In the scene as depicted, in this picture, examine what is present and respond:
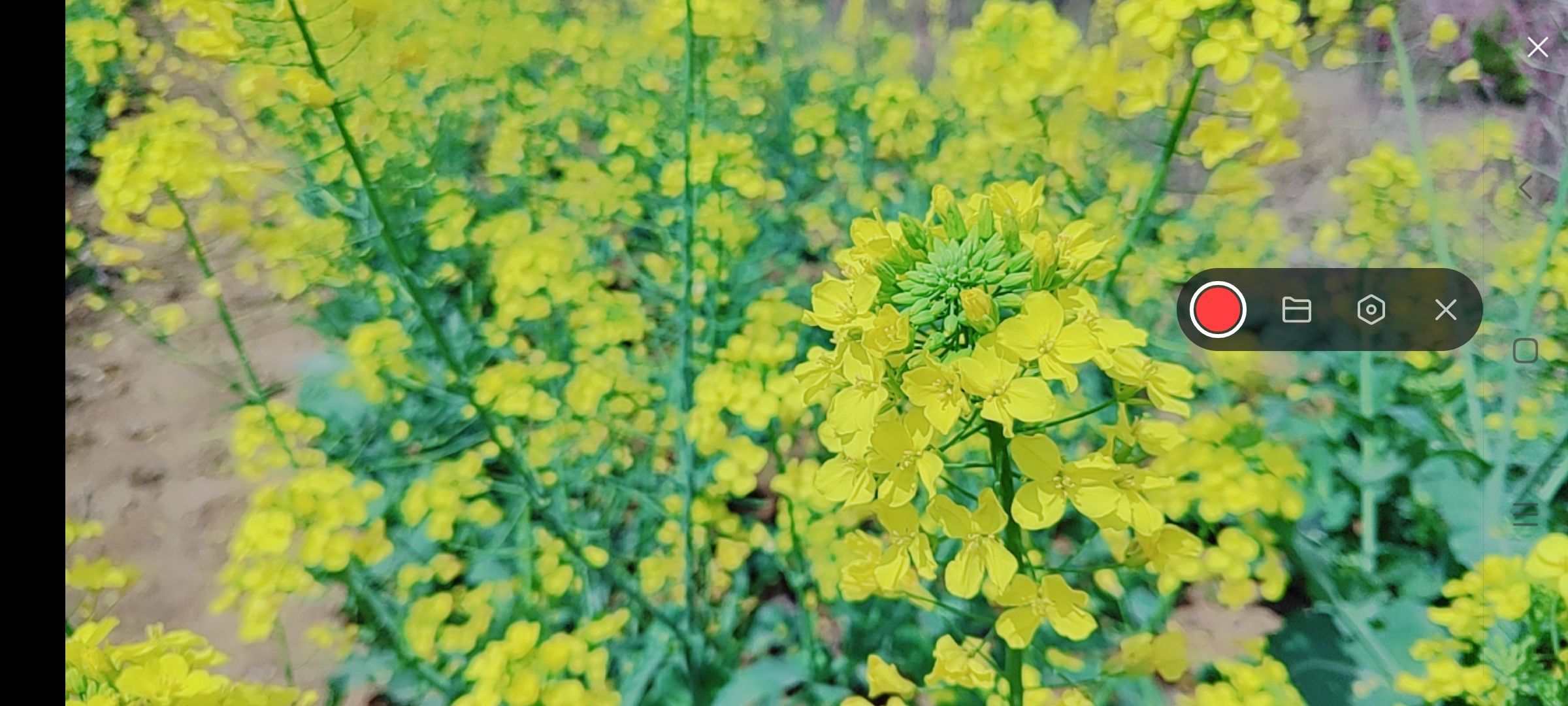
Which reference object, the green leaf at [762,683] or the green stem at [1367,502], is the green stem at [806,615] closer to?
the green leaf at [762,683]

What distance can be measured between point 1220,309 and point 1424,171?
23 cm

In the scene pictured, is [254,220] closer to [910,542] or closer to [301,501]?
[301,501]

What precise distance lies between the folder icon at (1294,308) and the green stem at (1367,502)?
6.4 inches

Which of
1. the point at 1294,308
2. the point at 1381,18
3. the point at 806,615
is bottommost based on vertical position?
the point at 806,615

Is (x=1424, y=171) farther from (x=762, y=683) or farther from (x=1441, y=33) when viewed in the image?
(x=762, y=683)

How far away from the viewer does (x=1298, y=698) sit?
677mm

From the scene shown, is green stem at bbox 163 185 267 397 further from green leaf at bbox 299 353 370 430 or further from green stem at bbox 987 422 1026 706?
green stem at bbox 987 422 1026 706

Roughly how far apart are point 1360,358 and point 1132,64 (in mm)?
349

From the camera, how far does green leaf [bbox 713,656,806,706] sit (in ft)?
2.88

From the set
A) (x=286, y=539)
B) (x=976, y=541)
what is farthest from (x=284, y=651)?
(x=976, y=541)

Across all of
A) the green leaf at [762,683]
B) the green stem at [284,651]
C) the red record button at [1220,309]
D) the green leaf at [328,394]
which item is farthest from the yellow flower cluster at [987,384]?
the green leaf at [328,394]

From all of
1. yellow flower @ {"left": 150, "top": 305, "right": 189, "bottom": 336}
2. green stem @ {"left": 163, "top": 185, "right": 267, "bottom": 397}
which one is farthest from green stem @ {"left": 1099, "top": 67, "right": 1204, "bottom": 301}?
yellow flower @ {"left": 150, "top": 305, "right": 189, "bottom": 336}

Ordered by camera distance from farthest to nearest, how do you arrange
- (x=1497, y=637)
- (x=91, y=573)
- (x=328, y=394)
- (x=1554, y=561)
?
(x=328, y=394)
(x=91, y=573)
(x=1497, y=637)
(x=1554, y=561)
